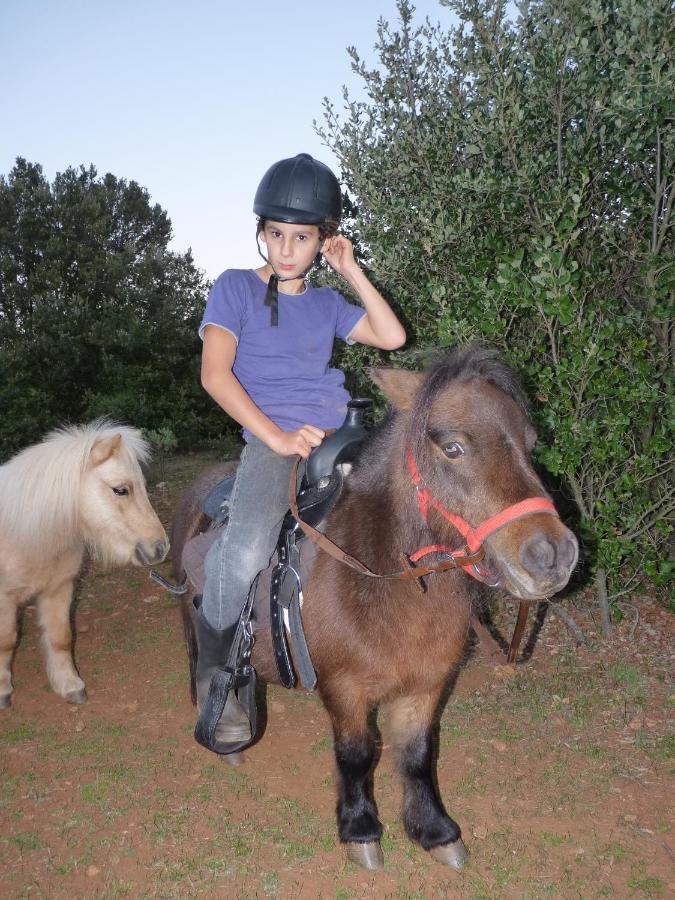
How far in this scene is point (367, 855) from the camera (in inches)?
128

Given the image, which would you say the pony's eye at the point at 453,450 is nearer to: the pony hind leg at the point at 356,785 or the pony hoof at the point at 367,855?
the pony hind leg at the point at 356,785

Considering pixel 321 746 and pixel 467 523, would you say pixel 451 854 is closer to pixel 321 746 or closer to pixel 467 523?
pixel 321 746

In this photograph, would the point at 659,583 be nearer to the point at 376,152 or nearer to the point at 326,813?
the point at 326,813

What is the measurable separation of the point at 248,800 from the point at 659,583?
11.2 ft

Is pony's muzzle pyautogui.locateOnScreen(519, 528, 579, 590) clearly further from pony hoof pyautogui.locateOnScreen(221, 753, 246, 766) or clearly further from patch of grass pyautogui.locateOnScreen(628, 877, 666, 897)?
pony hoof pyautogui.locateOnScreen(221, 753, 246, 766)

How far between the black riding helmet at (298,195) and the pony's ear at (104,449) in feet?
6.31

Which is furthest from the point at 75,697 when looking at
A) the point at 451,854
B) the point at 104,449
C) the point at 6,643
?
the point at 451,854

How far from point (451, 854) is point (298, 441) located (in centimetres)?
223

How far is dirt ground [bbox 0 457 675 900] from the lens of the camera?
3234 mm

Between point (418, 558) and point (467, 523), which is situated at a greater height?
point (467, 523)

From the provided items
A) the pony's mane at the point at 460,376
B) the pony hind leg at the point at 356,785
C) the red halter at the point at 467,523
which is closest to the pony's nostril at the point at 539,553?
the red halter at the point at 467,523

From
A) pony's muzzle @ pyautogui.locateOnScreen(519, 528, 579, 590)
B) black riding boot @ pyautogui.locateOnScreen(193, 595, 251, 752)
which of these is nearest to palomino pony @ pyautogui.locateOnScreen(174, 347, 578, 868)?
pony's muzzle @ pyautogui.locateOnScreen(519, 528, 579, 590)

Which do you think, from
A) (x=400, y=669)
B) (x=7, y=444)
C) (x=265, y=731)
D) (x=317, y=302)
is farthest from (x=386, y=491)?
(x=7, y=444)

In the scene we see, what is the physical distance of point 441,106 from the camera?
5.41m
